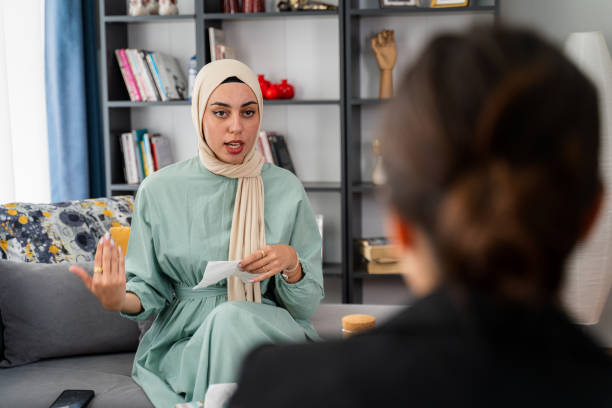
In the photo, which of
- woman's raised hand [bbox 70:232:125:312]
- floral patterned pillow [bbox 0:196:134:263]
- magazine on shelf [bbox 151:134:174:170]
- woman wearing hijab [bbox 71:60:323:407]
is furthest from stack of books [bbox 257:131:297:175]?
woman's raised hand [bbox 70:232:125:312]

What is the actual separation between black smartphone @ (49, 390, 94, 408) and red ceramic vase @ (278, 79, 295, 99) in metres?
2.10

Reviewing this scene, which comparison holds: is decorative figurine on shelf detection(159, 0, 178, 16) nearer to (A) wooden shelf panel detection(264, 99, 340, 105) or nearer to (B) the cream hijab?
(A) wooden shelf panel detection(264, 99, 340, 105)

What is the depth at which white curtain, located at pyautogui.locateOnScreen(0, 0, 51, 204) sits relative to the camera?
124 inches

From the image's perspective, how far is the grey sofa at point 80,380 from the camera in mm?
1654

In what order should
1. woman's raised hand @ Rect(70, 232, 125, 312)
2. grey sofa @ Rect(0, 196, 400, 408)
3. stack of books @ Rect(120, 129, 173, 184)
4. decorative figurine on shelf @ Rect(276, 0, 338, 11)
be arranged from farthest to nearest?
stack of books @ Rect(120, 129, 173, 184) < decorative figurine on shelf @ Rect(276, 0, 338, 11) < grey sofa @ Rect(0, 196, 400, 408) < woman's raised hand @ Rect(70, 232, 125, 312)

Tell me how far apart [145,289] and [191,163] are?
435 mm

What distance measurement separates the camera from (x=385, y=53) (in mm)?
3303

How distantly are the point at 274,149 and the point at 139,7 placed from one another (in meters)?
1.03

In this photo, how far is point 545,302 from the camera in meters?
0.49

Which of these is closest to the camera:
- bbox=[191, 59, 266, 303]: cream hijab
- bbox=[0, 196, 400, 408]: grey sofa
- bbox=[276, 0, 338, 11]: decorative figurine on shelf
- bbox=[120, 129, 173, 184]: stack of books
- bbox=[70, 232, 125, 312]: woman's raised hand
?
bbox=[70, 232, 125, 312]: woman's raised hand

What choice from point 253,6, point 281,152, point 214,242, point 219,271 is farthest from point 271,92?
point 219,271

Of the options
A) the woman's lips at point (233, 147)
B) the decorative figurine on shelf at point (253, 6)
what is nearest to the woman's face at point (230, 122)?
the woman's lips at point (233, 147)

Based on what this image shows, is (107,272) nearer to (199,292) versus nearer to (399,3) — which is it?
(199,292)

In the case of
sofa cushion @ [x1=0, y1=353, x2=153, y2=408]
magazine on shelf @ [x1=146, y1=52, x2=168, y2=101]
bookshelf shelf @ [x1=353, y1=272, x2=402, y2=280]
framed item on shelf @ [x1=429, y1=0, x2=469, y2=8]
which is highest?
framed item on shelf @ [x1=429, y1=0, x2=469, y2=8]
